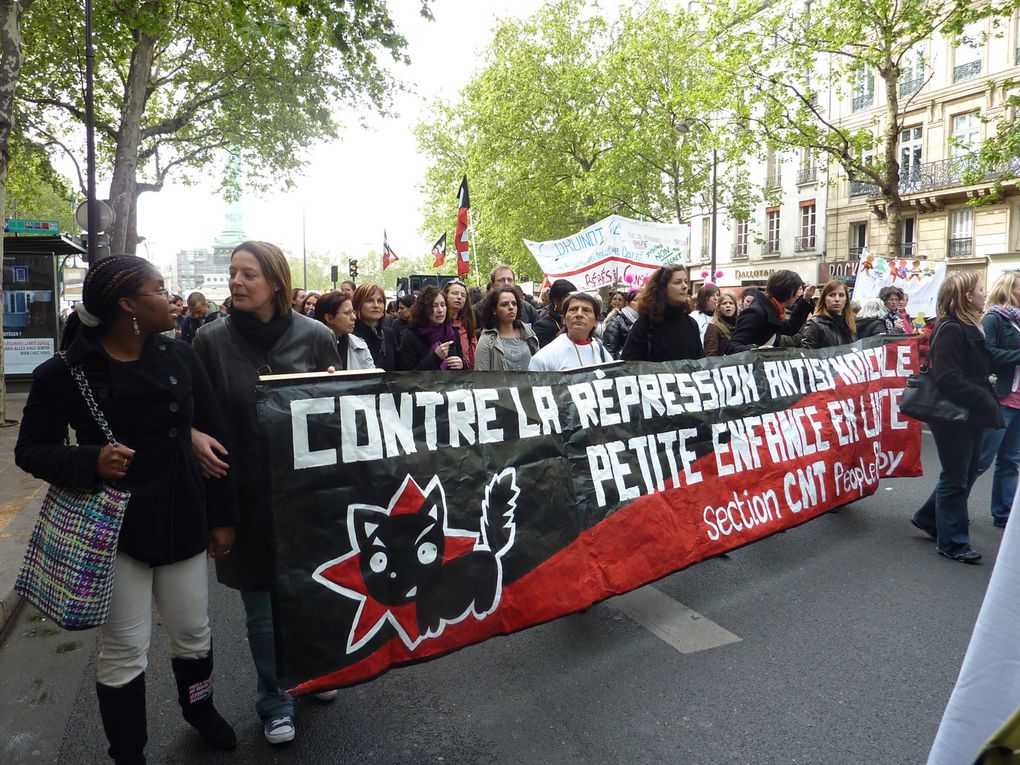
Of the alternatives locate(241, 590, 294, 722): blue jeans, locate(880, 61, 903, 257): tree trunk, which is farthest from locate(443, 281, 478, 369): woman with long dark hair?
locate(880, 61, 903, 257): tree trunk

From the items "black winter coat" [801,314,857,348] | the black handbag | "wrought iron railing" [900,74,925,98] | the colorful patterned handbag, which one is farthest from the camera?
"wrought iron railing" [900,74,925,98]

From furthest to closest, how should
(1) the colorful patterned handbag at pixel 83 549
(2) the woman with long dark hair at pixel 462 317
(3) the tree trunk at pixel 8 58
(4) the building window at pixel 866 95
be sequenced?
(4) the building window at pixel 866 95 → (3) the tree trunk at pixel 8 58 → (2) the woman with long dark hair at pixel 462 317 → (1) the colorful patterned handbag at pixel 83 549

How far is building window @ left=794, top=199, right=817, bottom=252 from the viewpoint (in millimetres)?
35000

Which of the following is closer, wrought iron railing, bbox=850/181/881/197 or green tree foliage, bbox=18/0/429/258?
green tree foliage, bbox=18/0/429/258

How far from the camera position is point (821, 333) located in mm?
6012

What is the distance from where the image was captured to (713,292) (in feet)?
29.6

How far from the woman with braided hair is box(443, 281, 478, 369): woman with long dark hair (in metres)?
3.76

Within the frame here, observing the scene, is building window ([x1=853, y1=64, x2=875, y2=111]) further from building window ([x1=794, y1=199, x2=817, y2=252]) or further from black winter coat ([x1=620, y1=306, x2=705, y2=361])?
black winter coat ([x1=620, y1=306, x2=705, y2=361])

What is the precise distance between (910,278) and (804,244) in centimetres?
2339

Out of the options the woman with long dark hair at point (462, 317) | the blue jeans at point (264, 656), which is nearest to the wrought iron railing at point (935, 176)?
the woman with long dark hair at point (462, 317)

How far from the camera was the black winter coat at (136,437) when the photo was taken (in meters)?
2.44

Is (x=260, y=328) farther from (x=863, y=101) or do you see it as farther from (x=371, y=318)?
(x=863, y=101)

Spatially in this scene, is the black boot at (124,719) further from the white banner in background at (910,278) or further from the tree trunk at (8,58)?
the white banner in background at (910,278)

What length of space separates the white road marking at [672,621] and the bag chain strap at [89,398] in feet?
8.66
